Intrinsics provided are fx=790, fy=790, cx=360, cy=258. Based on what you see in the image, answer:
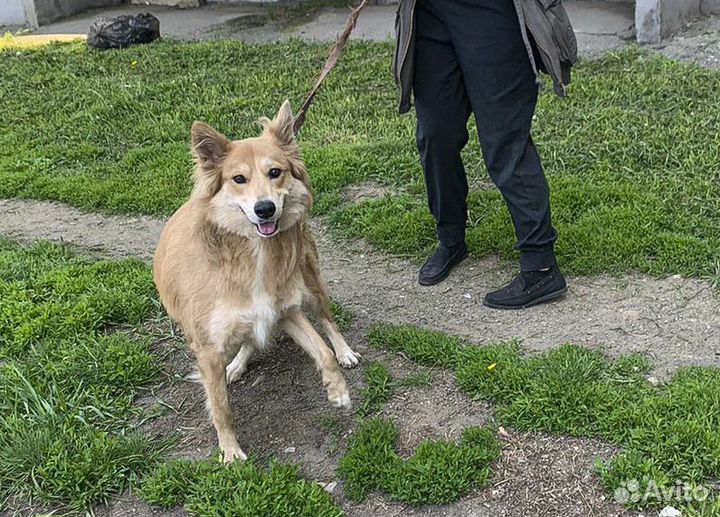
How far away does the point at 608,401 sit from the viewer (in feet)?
10.2

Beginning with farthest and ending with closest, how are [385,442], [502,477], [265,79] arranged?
[265,79]
[385,442]
[502,477]

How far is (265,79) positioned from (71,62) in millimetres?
2782

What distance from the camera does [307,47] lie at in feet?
30.1

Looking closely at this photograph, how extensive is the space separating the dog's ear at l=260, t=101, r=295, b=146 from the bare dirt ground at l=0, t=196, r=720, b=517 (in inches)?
43.3

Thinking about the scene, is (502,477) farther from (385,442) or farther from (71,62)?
(71,62)

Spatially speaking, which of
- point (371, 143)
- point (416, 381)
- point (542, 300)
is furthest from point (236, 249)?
point (371, 143)

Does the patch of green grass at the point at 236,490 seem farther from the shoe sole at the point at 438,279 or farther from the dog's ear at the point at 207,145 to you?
the shoe sole at the point at 438,279

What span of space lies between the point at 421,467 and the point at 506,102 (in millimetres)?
1691

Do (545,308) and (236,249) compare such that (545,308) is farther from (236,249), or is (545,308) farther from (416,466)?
(236,249)

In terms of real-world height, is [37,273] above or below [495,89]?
below

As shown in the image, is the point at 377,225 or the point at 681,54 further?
the point at 681,54

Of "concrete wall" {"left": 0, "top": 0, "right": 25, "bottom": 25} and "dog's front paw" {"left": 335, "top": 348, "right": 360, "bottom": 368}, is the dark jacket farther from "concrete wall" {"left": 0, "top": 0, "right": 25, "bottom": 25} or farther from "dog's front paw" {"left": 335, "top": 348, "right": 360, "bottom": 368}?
"concrete wall" {"left": 0, "top": 0, "right": 25, "bottom": 25}

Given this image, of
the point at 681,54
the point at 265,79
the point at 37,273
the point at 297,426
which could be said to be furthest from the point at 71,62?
the point at 297,426

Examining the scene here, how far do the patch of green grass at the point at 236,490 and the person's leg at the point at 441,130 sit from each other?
170 cm
